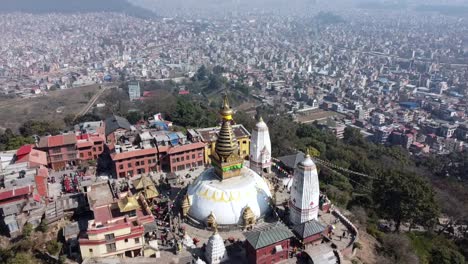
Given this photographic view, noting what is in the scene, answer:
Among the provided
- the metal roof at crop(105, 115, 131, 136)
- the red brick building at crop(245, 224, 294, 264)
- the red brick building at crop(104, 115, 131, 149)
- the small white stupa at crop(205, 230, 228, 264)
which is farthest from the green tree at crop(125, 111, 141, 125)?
the red brick building at crop(245, 224, 294, 264)

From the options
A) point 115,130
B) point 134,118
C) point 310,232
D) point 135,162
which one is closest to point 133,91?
point 134,118

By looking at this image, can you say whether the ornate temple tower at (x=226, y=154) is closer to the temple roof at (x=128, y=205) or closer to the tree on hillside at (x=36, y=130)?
the temple roof at (x=128, y=205)

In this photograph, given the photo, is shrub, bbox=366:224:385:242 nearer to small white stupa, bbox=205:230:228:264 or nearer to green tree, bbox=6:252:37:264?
small white stupa, bbox=205:230:228:264

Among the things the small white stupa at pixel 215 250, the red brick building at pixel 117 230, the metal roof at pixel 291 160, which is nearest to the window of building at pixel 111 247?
the red brick building at pixel 117 230

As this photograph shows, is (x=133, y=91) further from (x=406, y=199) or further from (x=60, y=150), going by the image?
(x=406, y=199)

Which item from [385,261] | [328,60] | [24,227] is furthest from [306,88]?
[24,227]
